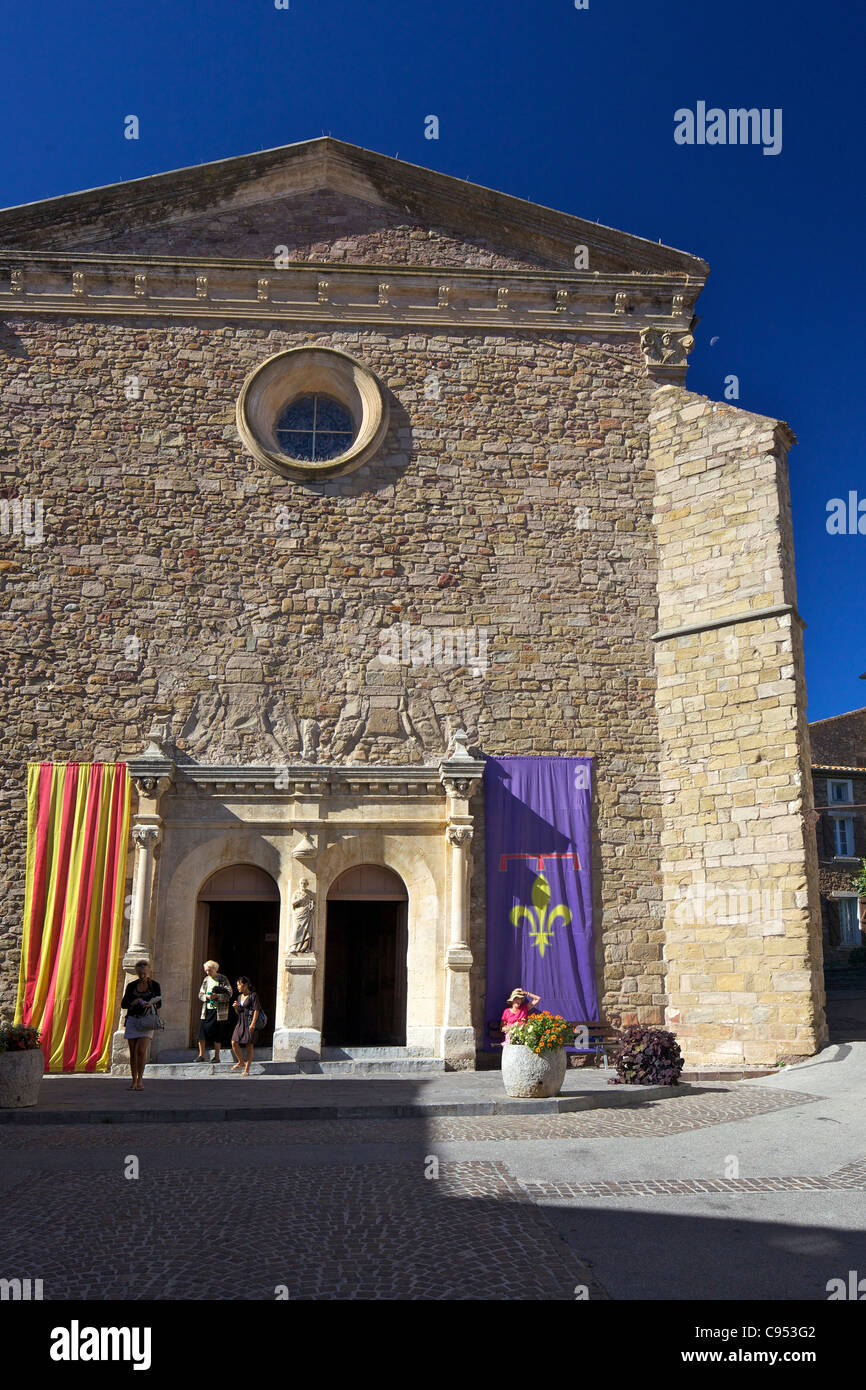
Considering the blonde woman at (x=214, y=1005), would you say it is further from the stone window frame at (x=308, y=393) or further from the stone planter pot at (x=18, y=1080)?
the stone window frame at (x=308, y=393)

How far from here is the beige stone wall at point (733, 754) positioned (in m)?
13.0

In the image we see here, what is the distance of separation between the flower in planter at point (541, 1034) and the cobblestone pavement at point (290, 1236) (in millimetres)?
2843

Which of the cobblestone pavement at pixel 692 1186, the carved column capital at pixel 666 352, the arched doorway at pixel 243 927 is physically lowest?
the cobblestone pavement at pixel 692 1186

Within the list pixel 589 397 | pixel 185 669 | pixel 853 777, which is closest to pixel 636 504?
pixel 589 397

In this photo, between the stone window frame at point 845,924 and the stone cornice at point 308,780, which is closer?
the stone cornice at point 308,780

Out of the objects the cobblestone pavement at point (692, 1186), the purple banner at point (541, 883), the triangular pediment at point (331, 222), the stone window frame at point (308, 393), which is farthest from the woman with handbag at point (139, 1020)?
the triangular pediment at point (331, 222)

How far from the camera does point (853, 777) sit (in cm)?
3334

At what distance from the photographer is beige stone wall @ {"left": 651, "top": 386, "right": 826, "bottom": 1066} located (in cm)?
1299

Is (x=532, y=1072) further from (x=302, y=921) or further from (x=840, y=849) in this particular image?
(x=840, y=849)

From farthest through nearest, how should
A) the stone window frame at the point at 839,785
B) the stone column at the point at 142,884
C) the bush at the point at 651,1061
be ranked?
the stone window frame at the point at 839,785 → the stone column at the point at 142,884 → the bush at the point at 651,1061

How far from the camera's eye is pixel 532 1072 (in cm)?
975

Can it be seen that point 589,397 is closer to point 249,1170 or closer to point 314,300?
point 314,300

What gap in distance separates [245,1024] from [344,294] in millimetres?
10876
